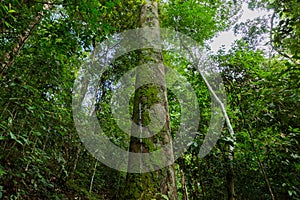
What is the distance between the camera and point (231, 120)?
462 cm

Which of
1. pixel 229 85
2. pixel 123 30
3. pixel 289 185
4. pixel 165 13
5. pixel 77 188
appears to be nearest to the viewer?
pixel 289 185

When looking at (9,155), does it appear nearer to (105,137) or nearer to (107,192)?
(105,137)

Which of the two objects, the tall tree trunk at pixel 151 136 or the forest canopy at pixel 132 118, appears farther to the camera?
the forest canopy at pixel 132 118

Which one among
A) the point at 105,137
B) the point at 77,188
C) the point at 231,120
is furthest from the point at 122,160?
the point at 231,120

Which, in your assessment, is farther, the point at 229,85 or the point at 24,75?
the point at 229,85

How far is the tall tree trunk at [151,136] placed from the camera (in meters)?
1.83

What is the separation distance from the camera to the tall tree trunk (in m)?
1.83

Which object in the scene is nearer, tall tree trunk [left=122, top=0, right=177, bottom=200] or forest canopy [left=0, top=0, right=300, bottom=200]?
tall tree trunk [left=122, top=0, right=177, bottom=200]

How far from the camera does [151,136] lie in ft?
6.89

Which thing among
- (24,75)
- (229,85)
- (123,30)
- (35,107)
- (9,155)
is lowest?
(9,155)

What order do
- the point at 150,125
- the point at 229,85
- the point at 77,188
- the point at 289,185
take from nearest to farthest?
the point at 150,125, the point at 289,185, the point at 77,188, the point at 229,85

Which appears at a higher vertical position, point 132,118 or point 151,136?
point 132,118

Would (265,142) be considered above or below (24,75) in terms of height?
below

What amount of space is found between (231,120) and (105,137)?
256 cm
